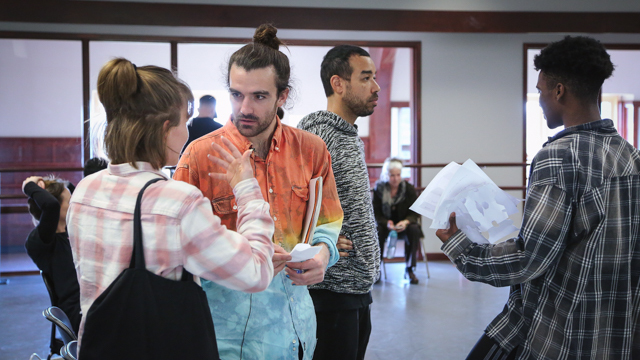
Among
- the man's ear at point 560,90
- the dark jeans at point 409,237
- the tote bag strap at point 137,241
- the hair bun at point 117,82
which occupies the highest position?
the man's ear at point 560,90

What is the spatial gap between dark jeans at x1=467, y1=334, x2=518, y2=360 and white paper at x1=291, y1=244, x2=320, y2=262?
0.65m

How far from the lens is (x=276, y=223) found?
4.54 feet

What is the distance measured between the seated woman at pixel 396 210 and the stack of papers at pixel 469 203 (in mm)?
3983

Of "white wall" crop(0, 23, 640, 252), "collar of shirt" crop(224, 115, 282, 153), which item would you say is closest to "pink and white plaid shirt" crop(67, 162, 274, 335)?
"collar of shirt" crop(224, 115, 282, 153)

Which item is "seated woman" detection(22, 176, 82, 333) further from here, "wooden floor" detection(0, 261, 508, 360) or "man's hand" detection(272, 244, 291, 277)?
"man's hand" detection(272, 244, 291, 277)

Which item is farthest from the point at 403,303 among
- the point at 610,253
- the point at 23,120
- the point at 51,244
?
the point at 23,120

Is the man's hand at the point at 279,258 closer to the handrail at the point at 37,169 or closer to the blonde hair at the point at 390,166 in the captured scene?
the blonde hair at the point at 390,166

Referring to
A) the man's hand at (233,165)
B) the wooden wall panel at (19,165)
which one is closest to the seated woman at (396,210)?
the wooden wall panel at (19,165)

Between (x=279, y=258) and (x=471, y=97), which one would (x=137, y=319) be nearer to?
(x=279, y=258)

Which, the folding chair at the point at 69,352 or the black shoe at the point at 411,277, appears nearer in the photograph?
the folding chair at the point at 69,352

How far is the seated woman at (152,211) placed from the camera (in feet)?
3.15

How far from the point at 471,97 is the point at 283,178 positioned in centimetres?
568

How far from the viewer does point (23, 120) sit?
19.1ft

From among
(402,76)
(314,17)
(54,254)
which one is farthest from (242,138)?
(402,76)
